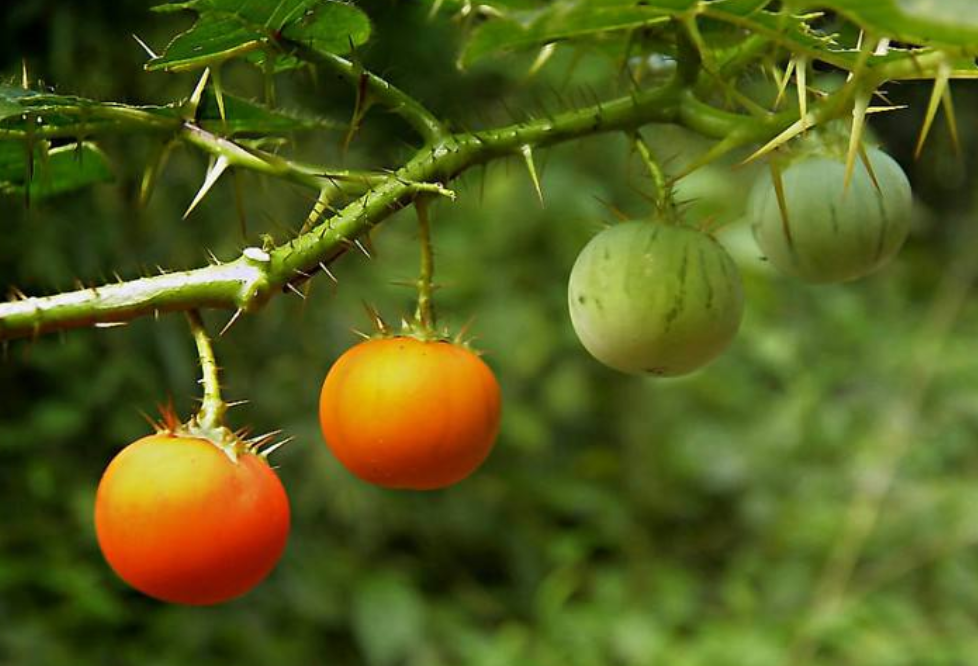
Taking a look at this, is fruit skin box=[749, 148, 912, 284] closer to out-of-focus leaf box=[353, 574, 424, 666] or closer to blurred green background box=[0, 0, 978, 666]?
blurred green background box=[0, 0, 978, 666]

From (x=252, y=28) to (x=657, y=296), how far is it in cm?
27

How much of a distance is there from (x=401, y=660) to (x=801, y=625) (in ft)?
2.57

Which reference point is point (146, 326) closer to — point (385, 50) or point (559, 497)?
point (385, 50)

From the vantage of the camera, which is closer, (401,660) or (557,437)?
(401,660)

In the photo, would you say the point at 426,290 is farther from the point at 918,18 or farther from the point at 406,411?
the point at 918,18

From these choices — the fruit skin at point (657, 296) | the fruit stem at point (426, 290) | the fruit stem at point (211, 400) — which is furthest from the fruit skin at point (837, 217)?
the fruit stem at point (211, 400)

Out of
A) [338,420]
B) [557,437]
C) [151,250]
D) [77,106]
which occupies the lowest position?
[557,437]

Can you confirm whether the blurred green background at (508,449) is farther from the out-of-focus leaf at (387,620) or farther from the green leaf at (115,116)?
the green leaf at (115,116)

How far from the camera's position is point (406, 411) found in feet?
2.16

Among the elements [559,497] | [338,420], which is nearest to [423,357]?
[338,420]

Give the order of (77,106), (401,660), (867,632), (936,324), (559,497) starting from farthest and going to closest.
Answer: (936,324)
(559,497)
(401,660)
(867,632)
(77,106)

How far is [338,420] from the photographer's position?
674 millimetres

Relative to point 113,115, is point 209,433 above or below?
below

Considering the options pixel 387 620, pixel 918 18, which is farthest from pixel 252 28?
pixel 387 620
